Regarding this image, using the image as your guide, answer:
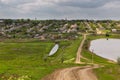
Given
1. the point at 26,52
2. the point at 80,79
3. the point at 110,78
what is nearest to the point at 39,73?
the point at 80,79

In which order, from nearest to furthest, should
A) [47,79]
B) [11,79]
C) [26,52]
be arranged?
[11,79], [47,79], [26,52]

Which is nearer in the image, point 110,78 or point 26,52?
point 110,78

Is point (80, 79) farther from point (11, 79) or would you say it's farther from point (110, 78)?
point (11, 79)

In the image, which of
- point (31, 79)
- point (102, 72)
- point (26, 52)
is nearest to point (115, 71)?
point (102, 72)

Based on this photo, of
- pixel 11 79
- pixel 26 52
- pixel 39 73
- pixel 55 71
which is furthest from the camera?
pixel 26 52

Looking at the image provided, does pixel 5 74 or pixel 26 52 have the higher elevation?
pixel 5 74

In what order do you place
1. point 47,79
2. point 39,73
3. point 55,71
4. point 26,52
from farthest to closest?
point 26,52, point 55,71, point 39,73, point 47,79

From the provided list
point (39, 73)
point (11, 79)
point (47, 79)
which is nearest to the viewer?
point (11, 79)

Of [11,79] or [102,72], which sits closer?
[11,79]

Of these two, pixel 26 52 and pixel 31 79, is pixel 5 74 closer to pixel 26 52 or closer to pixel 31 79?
pixel 31 79
